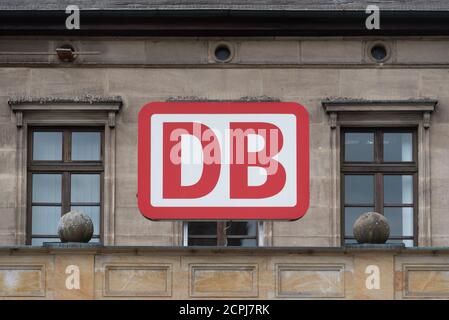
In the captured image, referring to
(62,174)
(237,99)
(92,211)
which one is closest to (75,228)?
(92,211)

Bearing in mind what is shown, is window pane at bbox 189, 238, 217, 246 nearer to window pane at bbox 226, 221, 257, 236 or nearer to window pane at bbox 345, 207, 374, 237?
window pane at bbox 226, 221, 257, 236

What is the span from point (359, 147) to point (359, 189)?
2.50 ft

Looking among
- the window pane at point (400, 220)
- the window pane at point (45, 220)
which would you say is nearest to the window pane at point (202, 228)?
the window pane at point (45, 220)

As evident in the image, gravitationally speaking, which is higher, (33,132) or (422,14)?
(422,14)

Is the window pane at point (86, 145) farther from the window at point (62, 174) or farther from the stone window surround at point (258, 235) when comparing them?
the stone window surround at point (258, 235)

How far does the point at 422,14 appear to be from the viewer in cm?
3027

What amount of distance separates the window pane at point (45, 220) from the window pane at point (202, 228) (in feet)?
7.91

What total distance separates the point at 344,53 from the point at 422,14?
5.18 feet

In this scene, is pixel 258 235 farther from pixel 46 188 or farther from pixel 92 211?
pixel 46 188

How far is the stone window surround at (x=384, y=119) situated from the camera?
98.9ft
